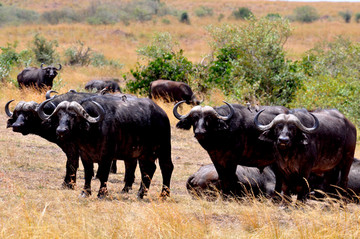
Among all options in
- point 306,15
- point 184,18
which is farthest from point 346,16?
point 184,18

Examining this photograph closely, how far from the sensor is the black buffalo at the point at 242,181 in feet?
30.7

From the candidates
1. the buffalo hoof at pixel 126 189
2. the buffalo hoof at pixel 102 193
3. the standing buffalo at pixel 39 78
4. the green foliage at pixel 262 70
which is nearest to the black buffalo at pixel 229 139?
the buffalo hoof at pixel 126 189

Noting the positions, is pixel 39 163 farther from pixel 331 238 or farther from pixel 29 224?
pixel 331 238

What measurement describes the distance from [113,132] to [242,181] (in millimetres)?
2554

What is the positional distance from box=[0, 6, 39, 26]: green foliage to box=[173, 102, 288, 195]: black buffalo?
179ft

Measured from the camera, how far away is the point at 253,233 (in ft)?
21.0

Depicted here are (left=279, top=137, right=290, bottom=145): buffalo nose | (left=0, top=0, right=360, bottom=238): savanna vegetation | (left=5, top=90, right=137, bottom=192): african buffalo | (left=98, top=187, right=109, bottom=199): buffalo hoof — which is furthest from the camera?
(left=5, top=90, right=137, bottom=192): african buffalo

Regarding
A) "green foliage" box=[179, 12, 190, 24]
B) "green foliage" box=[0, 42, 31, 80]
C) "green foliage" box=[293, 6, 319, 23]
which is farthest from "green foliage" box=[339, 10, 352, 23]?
"green foliage" box=[0, 42, 31, 80]

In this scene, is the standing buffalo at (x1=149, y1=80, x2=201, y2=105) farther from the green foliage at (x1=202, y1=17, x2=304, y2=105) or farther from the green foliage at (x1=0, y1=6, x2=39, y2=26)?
the green foliage at (x1=0, y1=6, x2=39, y2=26)

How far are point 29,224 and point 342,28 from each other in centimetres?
5696

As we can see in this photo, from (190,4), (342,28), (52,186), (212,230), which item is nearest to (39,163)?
(52,186)

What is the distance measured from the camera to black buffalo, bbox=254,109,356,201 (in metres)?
8.04

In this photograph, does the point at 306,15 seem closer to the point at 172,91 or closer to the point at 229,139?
the point at 172,91

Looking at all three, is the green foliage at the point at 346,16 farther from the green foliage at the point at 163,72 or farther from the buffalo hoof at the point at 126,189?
the buffalo hoof at the point at 126,189
